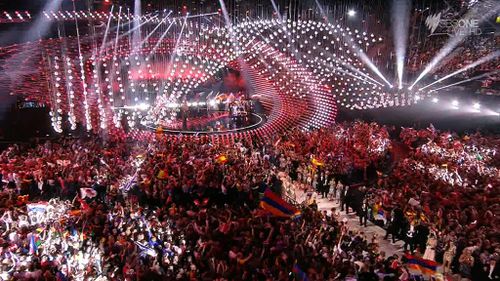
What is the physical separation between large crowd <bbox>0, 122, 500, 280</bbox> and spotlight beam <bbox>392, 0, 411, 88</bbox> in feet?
30.8

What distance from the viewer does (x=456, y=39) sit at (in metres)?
22.6

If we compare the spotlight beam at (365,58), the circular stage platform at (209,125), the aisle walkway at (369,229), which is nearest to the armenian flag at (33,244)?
the aisle walkway at (369,229)

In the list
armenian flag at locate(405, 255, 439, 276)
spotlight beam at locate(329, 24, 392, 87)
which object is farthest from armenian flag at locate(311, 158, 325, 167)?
spotlight beam at locate(329, 24, 392, 87)

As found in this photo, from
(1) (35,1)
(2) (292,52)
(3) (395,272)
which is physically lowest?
(3) (395,272)

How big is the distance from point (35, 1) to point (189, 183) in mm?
14209

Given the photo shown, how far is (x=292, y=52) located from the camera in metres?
22.0

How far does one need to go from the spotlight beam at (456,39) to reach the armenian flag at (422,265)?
16.3 m

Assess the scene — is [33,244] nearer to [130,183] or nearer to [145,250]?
[145,250]

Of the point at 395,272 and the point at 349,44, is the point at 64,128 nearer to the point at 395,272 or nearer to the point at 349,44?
the point at 349,44

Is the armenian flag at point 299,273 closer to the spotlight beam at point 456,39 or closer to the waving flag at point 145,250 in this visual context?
the waving flag at point 145,250

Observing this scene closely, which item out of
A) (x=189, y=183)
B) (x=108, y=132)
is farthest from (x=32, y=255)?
(x=108, y=132)

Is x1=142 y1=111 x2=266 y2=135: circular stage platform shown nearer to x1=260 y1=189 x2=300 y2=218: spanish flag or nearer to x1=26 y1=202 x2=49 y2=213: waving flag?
x1=26 y1=202 x2=49 y2=213: waving flag

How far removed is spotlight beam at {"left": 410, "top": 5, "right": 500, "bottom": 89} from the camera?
19.8 meters

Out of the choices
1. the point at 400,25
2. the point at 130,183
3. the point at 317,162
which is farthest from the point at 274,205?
the point at 400,25
